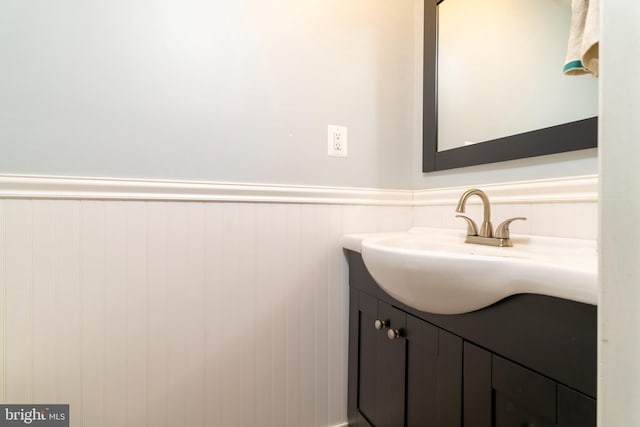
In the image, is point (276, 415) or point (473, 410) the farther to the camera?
point (276, 415)

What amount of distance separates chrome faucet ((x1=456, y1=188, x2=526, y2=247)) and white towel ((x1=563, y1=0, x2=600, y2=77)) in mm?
343

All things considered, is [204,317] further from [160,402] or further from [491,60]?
[491,60]

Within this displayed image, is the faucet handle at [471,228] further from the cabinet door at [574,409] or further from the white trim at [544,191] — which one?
the cabinet door at [574,409]

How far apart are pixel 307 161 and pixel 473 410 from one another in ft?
2.60

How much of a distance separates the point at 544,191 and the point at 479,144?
26 centimetres

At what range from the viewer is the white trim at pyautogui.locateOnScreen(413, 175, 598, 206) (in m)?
0.68

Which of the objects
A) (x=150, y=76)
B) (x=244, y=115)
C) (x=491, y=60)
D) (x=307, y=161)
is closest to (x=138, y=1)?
Result: (x=150, y=76)

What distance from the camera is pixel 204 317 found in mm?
884

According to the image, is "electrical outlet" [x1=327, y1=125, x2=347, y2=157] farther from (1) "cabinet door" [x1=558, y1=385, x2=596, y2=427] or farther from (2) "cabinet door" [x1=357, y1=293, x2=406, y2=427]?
(1) "cabinet door" [x1=558, y1=385, x2=596, y2=427]

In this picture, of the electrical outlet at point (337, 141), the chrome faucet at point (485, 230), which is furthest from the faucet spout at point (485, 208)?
the electrical outlet at point (337, 141)

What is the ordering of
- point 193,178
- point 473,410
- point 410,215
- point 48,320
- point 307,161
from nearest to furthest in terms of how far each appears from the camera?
point 473,410 < point 48,320 < point 193,178 < point 307,161 < point 410,215

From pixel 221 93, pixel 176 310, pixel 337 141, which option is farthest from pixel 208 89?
pixel 176 310

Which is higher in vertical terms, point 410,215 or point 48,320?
point 410,215

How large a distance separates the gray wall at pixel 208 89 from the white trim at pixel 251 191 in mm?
28
